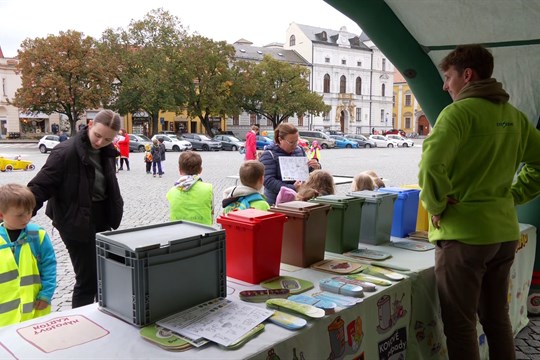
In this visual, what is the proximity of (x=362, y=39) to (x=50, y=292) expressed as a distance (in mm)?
68143

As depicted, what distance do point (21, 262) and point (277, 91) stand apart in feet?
142

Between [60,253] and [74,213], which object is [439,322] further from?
[60,253]

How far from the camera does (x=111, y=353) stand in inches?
58.9

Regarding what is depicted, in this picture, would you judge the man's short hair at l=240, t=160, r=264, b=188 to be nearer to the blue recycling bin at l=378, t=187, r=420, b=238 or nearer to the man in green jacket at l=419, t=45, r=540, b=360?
the blue recycling bin at l=378, t=187, r=420, b=238

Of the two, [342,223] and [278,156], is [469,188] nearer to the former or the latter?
[342,223]

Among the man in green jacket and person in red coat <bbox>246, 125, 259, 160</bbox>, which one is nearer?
the man in green jacket

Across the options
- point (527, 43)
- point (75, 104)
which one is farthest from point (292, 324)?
point (75, 104)

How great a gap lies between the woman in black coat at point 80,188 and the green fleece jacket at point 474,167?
1965 mm

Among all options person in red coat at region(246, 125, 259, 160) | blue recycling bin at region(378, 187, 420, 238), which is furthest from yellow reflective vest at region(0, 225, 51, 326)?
person in red coat at region(246, 125, 259, 160)

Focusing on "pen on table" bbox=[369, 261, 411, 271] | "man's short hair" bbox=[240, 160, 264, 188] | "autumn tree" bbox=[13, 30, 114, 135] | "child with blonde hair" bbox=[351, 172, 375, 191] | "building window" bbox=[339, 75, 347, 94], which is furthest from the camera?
"building window" bbox=[339, 75, 347, 94]

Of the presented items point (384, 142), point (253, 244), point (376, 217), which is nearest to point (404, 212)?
point (376, 217)

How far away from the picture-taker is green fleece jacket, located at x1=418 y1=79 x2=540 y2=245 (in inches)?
79.6

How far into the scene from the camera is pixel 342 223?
8.61 feet

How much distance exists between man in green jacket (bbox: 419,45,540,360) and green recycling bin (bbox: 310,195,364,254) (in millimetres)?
502
